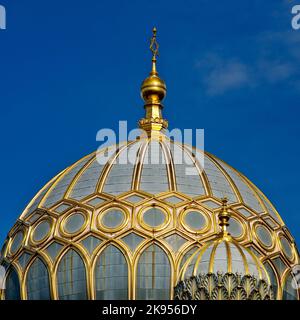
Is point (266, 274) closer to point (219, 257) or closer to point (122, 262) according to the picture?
point (219, 257)

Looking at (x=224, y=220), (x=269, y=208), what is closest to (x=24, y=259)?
(x=224, y=220)

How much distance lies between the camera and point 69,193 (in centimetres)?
5078

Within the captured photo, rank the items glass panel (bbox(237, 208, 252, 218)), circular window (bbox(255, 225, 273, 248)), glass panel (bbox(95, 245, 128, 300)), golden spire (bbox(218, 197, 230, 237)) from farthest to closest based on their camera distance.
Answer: glass panel (bbox(237, 208, 252, 218)) < circular window (bbox(255, 225, 273, 248)) < glass panel (bbox(95, 245, 128, 300)) < golden spire (bbox(218, 197, 230, 237))

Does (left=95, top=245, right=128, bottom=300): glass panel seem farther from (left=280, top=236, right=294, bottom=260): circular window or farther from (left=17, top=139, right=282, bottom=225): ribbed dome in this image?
(left=280, top=236, right=294, bottom=260): circular window

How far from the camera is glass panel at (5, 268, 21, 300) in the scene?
162ft

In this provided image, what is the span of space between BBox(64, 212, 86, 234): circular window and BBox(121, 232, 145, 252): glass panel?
1.41m

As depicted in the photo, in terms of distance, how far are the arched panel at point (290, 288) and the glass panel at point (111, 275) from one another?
4.66 metres

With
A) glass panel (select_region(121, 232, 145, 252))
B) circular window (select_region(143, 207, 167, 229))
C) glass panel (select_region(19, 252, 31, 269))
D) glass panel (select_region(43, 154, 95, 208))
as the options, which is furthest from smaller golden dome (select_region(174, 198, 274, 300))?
glass panel (select_region(43, 154, 95, 208))

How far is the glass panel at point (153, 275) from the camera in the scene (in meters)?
48.0
